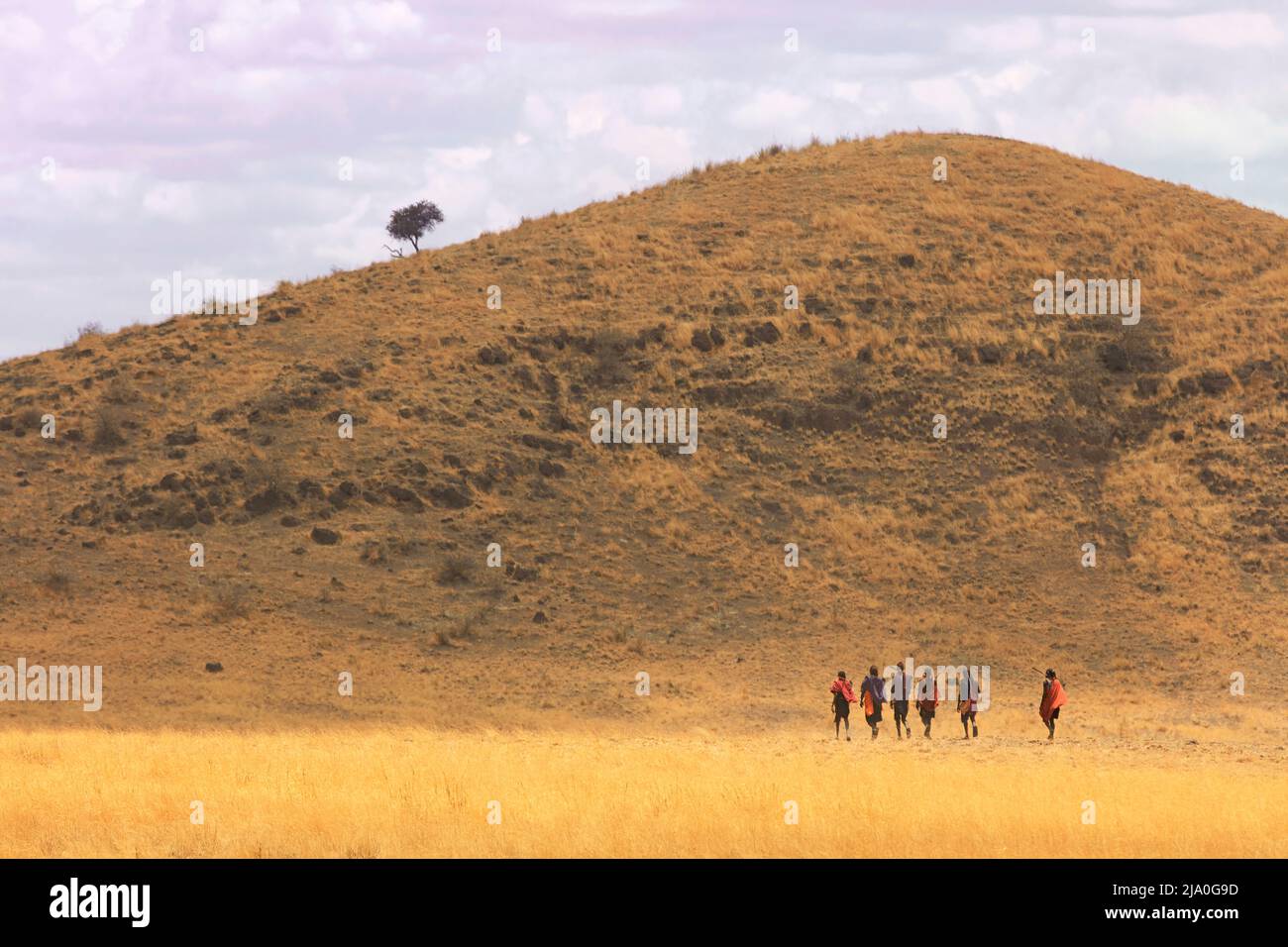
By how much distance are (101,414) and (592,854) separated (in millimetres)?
34745

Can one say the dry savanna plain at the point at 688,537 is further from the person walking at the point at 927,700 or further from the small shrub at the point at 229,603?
the person walking at the point at 927,700

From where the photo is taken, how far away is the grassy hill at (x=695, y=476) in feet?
114

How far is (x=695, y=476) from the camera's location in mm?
44750

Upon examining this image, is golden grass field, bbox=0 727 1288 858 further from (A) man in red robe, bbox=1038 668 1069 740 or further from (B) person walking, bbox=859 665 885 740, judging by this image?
(B) person walking, bbox=859 665 885 740

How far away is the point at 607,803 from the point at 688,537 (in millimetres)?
25355

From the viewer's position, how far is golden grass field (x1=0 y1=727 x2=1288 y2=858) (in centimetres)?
1491

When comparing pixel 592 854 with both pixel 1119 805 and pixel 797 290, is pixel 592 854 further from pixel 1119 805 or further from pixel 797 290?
pixel 797 290

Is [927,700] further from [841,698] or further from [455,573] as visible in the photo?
[455,573]

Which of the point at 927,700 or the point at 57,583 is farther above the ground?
the point at 57,583

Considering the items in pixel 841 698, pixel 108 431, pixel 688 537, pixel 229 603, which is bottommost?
pixel 841 698

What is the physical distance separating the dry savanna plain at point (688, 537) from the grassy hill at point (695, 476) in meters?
0.15

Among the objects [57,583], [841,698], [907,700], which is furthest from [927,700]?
[57,583]

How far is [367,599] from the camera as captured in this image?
3738 cm

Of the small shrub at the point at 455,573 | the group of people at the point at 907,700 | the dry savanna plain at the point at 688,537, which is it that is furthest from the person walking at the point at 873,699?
the small shrub at the point at 455,573
